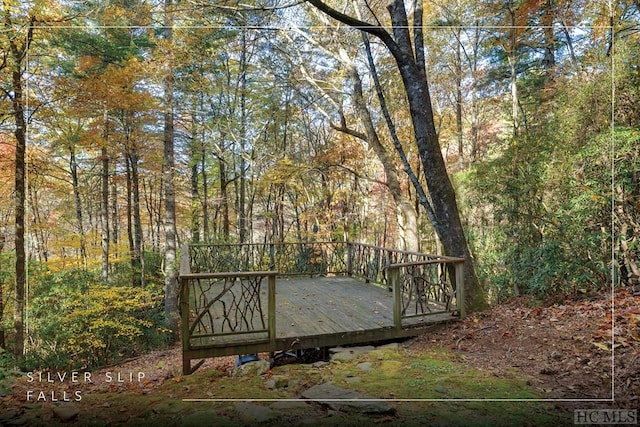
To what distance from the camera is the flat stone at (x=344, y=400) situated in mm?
1960

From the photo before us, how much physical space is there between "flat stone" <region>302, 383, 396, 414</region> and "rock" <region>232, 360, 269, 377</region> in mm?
736

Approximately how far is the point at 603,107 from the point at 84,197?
43.1ft

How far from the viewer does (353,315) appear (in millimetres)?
4285

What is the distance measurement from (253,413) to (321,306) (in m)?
2.88

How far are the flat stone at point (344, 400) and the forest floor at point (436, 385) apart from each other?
61mm

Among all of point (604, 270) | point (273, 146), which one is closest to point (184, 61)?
point (273, 146)

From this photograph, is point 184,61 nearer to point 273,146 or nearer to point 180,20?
point 180,20

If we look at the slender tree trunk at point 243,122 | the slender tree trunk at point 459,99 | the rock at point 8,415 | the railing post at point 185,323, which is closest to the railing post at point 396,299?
the railing post at point 185,323

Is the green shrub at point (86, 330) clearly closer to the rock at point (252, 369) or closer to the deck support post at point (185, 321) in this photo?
the deck support post at point (185, 321)

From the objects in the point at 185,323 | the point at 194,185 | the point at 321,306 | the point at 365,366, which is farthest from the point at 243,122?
the point at 365,366

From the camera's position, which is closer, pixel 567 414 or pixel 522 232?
pixel 567 414

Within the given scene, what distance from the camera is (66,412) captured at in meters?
1.83

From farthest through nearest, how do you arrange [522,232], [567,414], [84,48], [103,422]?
[84,48]
[522,232]
[567,414]
[103,422]

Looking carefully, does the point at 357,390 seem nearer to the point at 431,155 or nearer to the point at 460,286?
the point at 460,286
